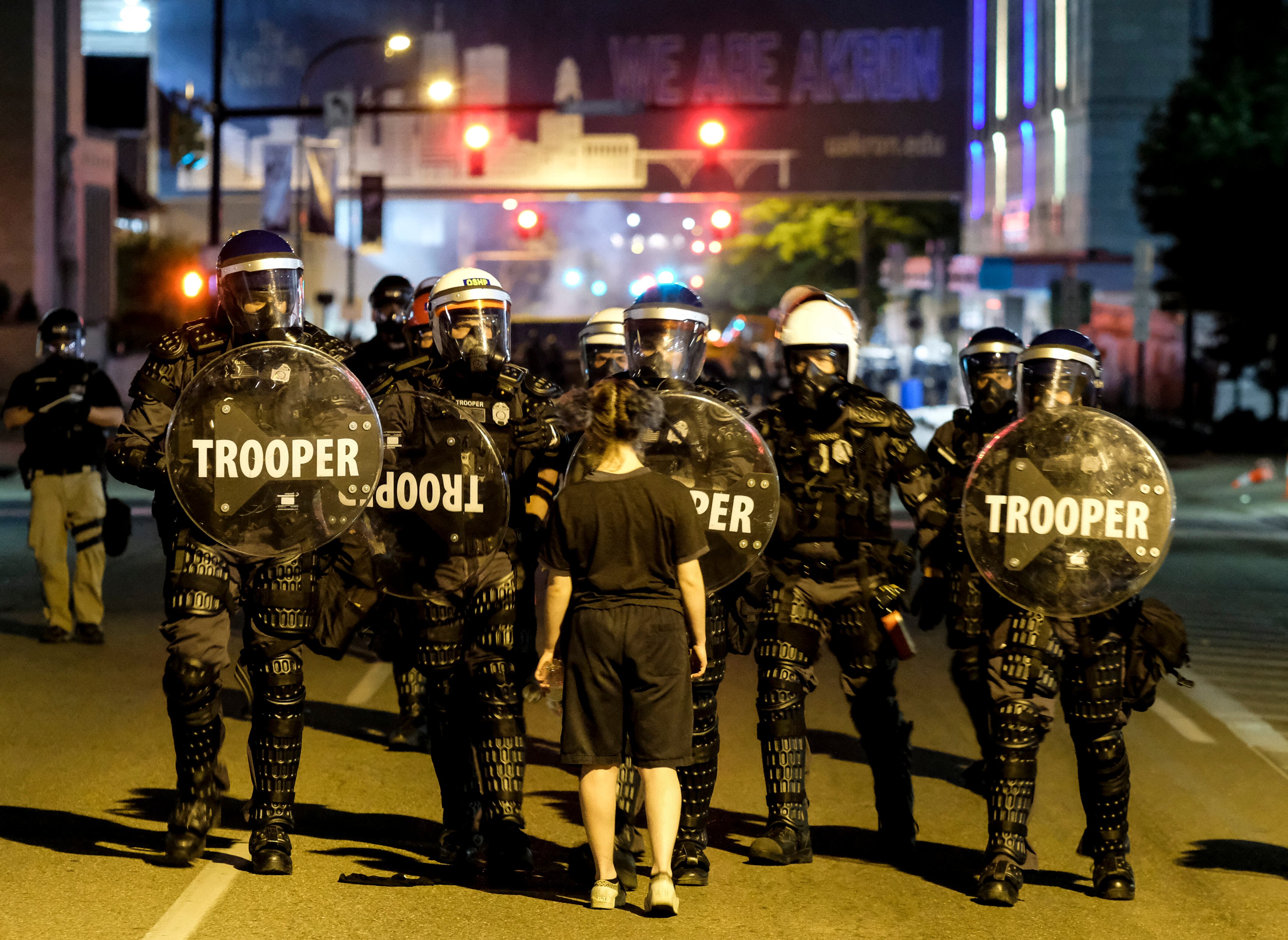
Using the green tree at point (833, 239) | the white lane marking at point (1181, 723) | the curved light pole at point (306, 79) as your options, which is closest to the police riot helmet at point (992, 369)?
the white lane marking at point (1181, 723)

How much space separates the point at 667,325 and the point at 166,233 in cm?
5153

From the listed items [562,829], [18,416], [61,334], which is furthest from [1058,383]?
[18,416]

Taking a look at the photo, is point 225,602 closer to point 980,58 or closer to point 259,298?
point 259,298

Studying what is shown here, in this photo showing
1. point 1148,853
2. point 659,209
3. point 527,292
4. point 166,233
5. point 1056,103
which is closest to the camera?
point 1148,853

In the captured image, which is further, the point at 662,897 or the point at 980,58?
the point at 980,58

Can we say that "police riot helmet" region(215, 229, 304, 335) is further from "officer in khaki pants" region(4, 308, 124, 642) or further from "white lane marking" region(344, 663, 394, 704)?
"officer in khaki pants" region(4, 308, 124, 642)

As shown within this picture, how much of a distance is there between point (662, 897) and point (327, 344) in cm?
228

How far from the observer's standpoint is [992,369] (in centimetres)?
764

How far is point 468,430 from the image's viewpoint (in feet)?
20.9

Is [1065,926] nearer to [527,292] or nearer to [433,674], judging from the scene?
[433,674]

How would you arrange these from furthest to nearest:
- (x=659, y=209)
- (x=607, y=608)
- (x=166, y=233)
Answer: (x=659, y=209), (x=166, y=233), (x=607, y=608)

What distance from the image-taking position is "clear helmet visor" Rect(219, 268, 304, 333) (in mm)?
6328

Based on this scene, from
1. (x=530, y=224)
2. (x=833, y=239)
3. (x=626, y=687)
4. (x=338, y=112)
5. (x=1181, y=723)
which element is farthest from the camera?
(x=833, y=239)

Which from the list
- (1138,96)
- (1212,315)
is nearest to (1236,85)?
(1212,315)
